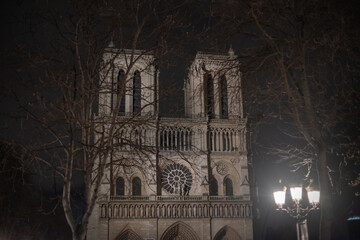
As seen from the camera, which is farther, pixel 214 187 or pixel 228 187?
pixel 228 187

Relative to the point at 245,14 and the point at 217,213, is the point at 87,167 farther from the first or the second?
the point at 217,213

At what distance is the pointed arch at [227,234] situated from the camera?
30.3m

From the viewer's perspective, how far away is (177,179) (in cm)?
3122

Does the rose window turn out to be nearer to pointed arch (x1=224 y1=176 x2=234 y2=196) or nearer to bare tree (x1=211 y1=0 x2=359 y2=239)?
pointed arch (x1=224 y1=176 x2=234 y2=196)

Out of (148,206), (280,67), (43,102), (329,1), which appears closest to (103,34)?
(43,102)

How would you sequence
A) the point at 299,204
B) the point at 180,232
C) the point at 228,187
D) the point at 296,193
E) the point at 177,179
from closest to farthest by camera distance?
the point at 299,204, the point at 296,193, the point at 180,232, the point at 177,179, the point at 228,187

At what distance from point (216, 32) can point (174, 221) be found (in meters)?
23.2

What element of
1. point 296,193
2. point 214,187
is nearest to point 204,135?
point 214,187

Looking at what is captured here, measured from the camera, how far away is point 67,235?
4094 cm

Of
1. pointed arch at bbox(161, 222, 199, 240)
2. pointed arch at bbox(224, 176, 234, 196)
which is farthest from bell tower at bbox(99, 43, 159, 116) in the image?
pointed arch at bbox(161, 222, 199, 240)

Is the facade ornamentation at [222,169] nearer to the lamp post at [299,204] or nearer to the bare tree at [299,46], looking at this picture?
the lamp post at [299,204]

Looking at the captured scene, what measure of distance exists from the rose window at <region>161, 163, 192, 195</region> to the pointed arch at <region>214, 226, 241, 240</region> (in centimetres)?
374

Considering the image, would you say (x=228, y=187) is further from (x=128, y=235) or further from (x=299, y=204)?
(x=299, y=204)

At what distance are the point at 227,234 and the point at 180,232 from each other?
3.46 metres
